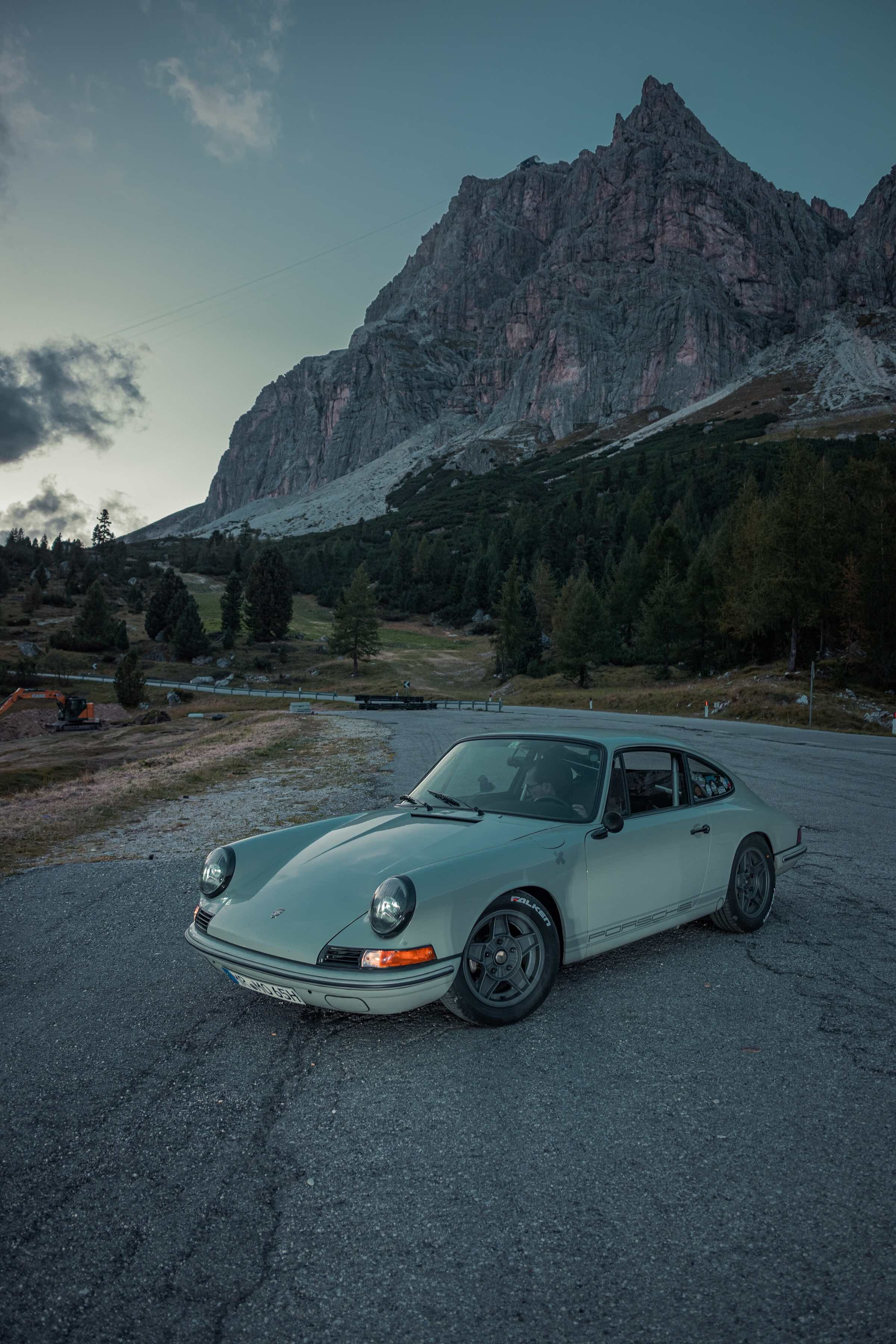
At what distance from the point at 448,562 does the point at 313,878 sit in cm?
11827

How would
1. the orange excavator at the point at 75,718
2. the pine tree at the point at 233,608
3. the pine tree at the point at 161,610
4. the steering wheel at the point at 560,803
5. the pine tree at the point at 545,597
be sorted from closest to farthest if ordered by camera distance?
the steering wheel at the point at 560,803 < the orange excavator at the point at 75,718 < the pine tree at the point at 545,597 < the pine tree at the point at 161,610 < the pine tree at the point at 233,608

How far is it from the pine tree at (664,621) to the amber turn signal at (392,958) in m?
52.1

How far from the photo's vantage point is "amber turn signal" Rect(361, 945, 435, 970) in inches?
→ 141

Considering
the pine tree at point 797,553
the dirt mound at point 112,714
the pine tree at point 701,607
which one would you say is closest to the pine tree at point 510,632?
the pine tree at point 701,607

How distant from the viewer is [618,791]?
16.1 ft

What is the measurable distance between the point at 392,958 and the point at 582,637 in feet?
180

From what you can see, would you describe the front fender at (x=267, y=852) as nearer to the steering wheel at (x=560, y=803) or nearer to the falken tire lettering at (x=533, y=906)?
the steering wheel at (x=560, y=803)

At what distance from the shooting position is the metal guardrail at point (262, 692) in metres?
47.4

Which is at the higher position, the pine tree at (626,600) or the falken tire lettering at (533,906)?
the pine tree at (626,600)

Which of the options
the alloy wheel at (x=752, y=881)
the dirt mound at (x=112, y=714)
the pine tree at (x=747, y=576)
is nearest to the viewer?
the alloy wheel at (x=752, y=881)

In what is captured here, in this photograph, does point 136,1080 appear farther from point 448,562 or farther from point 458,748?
point 448,562

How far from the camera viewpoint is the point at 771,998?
4.45 meters

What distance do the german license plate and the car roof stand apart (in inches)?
90.5

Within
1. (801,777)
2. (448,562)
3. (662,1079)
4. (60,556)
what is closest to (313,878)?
(662,1079)
